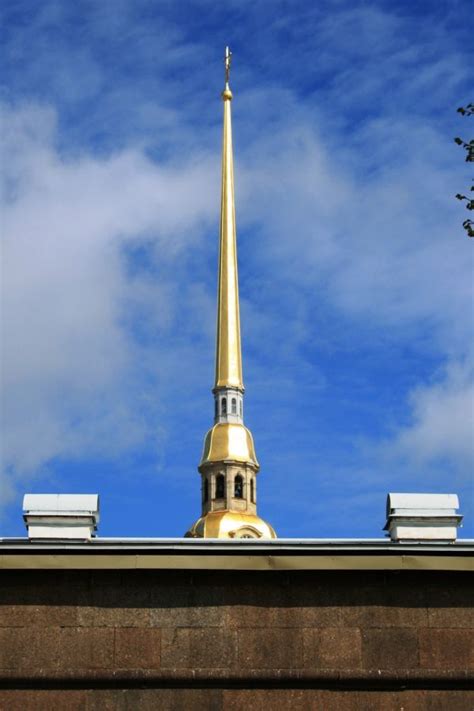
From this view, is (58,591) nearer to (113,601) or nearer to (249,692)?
(113,601)

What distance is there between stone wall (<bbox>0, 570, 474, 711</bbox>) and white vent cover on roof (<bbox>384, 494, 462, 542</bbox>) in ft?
1.65

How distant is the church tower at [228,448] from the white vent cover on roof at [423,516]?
6331 cm

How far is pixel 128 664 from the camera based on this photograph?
41.7 feet

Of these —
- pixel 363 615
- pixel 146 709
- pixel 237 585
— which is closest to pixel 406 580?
pixel 363 615

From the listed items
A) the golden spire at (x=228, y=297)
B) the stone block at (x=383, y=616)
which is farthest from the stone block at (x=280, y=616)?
the golden spire at (x=228, y=297)

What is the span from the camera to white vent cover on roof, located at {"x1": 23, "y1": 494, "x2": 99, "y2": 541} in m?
13.2

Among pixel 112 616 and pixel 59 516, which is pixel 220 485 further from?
pixel 112 616

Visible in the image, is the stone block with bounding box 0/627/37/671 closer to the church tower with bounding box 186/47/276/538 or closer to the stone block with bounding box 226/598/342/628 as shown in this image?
the stone block with bounding box 226/598/342/628

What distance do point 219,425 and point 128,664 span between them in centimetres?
6843

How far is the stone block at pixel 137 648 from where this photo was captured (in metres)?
12.7

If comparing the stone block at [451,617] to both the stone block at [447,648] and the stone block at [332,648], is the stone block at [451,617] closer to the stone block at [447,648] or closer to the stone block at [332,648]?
the stone block at [447,648]

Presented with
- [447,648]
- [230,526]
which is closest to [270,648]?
[447,648]

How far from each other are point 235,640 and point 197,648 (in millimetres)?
350

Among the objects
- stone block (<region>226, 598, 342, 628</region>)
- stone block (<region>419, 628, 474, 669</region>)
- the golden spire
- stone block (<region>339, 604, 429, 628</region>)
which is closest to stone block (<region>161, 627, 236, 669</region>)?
stone block (<region>226, 598, 342, 628</region>)
